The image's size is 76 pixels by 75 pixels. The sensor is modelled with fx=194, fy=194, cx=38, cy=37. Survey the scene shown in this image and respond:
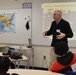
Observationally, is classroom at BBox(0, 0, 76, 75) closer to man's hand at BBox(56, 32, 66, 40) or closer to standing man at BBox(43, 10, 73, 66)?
standing man at BBox(43, 10, 73, 66)

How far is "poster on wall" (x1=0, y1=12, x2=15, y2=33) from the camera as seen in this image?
6.96m

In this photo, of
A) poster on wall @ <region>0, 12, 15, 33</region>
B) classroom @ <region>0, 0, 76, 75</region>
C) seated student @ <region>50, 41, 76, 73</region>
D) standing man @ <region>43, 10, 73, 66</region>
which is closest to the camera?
seated student @ <region>50, 41, 76, 73</region>

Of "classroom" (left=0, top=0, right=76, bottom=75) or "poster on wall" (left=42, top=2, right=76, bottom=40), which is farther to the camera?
"classroom" (left=0, top=0, right=76, bottom=75)

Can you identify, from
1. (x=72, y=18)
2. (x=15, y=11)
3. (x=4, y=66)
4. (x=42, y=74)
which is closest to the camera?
(x=4, y=66)

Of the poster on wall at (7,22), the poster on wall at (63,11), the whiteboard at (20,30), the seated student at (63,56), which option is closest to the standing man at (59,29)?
the seated student at (63,56)

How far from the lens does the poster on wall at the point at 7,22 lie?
696 centimetres

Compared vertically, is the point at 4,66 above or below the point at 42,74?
above

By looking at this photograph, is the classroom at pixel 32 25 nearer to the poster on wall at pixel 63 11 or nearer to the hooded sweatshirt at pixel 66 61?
the poster on wall at pixel 63 11

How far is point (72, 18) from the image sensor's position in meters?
6.02

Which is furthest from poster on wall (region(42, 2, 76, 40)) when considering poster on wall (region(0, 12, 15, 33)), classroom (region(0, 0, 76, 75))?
poster on wall (region(0, 12, 15, 33))

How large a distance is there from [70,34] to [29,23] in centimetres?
281

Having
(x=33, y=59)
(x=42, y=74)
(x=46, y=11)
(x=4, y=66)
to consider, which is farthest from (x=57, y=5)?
(x=4, y=66)

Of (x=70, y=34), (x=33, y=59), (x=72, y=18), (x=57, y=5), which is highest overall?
(x=57, y=5)

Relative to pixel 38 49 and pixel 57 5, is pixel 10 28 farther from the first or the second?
pixel 57 5
